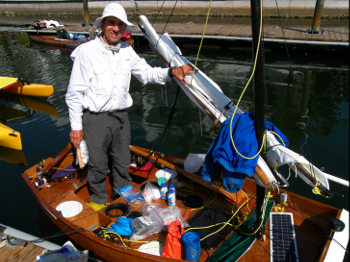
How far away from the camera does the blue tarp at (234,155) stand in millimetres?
3033

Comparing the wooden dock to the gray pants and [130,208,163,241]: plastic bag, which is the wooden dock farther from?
[130,208,163,241]: plastic bag

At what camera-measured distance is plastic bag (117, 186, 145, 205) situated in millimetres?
4359

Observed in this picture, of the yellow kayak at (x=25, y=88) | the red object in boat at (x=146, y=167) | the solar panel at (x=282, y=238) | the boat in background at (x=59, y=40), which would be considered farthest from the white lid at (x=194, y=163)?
the boat in background at (x=59, y=40)

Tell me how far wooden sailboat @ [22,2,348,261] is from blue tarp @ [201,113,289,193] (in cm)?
29

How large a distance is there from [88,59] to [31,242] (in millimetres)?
2899

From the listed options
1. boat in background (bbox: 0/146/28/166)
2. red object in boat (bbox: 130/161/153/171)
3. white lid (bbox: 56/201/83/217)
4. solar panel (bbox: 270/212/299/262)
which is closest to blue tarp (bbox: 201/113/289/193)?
solar panel (bbox: 270/212/299/262)

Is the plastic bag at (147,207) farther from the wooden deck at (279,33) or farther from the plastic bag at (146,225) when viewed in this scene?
the wooden deck at (279,33)

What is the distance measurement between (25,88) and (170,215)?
955 centimetres

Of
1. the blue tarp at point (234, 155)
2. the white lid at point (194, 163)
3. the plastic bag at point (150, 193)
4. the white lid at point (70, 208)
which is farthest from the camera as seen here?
the white lid at point (194, 163)

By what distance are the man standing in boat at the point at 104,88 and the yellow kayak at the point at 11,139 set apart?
440cm

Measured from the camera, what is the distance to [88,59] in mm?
3672

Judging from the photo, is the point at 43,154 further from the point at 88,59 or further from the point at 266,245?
the point at 266,245

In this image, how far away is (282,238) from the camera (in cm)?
377

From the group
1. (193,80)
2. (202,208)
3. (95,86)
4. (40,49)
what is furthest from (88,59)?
(40,49)
